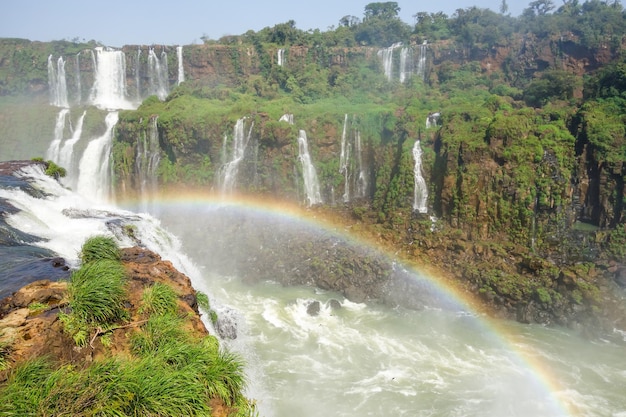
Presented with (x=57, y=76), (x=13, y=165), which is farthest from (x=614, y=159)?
(x=57, y=76)

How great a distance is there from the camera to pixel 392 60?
1778 inches

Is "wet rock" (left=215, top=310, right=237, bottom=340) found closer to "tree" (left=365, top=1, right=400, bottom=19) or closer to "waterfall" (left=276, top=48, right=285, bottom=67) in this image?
"waterfall" (left=276, top=48, right=285, bottom=67)

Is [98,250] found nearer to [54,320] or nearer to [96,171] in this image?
[54,320]

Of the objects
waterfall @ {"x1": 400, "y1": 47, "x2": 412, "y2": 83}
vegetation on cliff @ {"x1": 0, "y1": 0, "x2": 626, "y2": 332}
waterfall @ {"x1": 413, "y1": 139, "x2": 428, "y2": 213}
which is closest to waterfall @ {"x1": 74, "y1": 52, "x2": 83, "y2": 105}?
vegetation on cliff @ {"x1": 0, "y1": 0, "x2": 626, "y2": 332}

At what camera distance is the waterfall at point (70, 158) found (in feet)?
112

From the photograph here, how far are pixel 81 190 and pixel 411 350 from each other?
1101 inches

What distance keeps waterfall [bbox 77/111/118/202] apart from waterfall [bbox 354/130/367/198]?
19209 millimetres

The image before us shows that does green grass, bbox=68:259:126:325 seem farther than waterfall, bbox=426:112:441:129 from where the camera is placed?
No

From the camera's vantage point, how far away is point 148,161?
33312 mm

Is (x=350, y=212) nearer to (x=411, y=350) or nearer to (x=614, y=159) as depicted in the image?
(x=411, y=350)

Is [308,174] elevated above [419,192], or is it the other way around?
[308,174]

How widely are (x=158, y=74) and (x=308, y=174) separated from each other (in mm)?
24944

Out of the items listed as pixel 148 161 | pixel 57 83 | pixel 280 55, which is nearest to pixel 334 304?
pixel 148 161

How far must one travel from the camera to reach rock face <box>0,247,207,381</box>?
6.37 meters
